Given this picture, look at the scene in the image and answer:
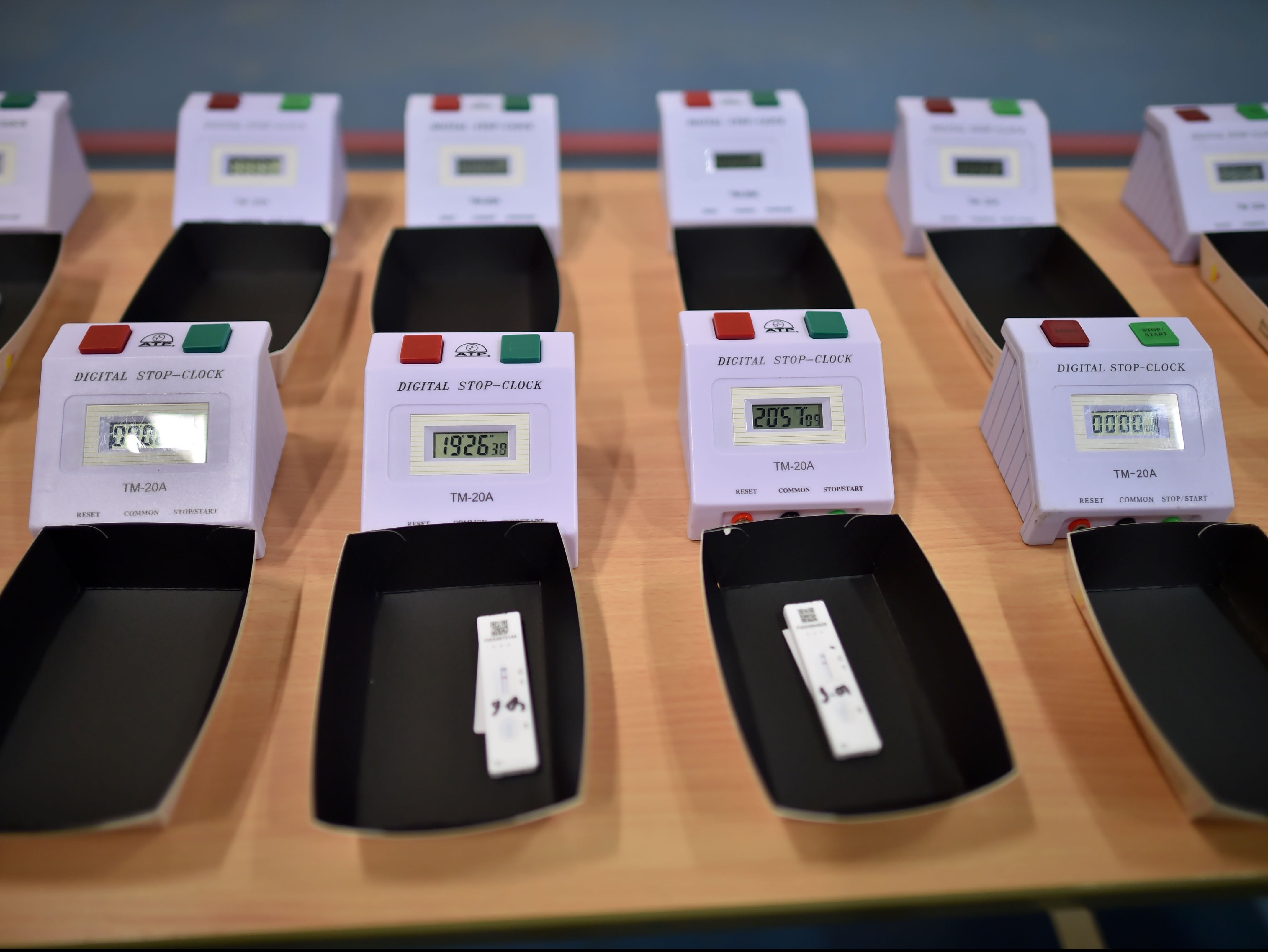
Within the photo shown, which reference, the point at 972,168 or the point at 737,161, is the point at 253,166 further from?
the point at 972,168

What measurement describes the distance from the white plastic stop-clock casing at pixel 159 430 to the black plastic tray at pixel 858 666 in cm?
59

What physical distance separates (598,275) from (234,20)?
1.10m

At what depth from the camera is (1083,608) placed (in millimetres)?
1031

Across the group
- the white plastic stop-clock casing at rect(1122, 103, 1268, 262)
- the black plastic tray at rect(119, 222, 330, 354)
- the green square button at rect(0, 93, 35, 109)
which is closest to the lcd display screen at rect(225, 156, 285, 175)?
the black plastic tray at rect(119, 222, 330, 354)

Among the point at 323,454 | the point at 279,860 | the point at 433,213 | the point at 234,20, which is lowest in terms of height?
the point at 279,860

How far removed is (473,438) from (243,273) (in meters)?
0.71

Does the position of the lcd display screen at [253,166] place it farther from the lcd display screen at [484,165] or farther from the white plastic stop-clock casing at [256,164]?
the lcd display screen at [484,165]

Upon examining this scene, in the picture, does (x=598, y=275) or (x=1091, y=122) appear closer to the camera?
(x=598, y=275)

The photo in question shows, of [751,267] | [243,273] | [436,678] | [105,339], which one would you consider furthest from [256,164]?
[436,678]

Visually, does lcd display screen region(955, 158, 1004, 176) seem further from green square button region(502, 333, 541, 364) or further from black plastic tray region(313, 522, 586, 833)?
black plastic tray region(313, 522, 586, 833)

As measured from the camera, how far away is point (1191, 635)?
3.36ft

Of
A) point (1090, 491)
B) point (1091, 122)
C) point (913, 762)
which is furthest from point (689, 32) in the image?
point (913, 762)

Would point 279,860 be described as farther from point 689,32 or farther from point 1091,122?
point 1091,122

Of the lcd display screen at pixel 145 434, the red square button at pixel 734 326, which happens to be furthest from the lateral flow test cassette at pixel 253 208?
the red square button at pixel 734 326
